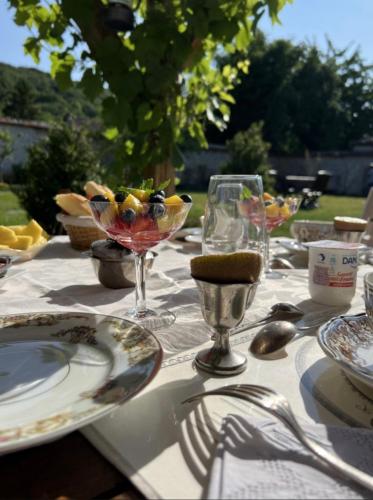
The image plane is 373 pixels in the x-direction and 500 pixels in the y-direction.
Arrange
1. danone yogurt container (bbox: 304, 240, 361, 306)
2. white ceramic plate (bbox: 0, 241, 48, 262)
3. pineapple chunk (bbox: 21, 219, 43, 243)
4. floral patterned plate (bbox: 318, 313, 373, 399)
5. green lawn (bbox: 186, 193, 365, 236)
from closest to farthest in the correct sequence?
1. floral patterned plate (bbox: 318, 313, 373, 399)
2. danone yogurt container (bbox: 304, 240, 361, 306)
3. white ceramic plate (bbox: 0, 241, 48, 262)
4. pineapple chunk (bbox: 21, 219, 43, 243)
5. green lawn (bbox: 186, 193, 365, 236)

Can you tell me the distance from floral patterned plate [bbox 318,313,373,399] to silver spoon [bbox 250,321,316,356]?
51mm

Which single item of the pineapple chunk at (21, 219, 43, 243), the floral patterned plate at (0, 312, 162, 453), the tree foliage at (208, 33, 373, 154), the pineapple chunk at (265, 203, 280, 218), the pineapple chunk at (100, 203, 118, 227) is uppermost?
the tree foliage at (208, 33, 373, 154)

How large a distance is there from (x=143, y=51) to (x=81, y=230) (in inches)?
40.3

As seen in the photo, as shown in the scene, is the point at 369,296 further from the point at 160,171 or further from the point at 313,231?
the point at 160,171

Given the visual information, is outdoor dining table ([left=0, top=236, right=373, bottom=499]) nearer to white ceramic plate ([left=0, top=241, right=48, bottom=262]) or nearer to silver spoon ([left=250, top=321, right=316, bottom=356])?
silver spoon ([left=250, top=321, right=316, bottom=356])

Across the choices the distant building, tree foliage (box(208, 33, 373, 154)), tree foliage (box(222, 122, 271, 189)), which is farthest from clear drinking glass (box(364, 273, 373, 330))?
tree foliage (box(208, 33, 373, 154))

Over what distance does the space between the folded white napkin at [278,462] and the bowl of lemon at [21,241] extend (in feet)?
2.26

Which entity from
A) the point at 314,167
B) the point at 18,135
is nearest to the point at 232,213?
the point at 18,135

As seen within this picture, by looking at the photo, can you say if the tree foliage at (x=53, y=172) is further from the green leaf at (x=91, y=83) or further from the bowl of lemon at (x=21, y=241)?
the bowl of lemon at (x=21, y=241)

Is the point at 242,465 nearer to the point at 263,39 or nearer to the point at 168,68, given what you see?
the point at 168,68

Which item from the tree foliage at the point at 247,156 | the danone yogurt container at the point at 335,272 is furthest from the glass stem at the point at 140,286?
the tree foliage at the point at 247,156

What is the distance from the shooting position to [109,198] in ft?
2.05

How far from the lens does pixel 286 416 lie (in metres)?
0.31

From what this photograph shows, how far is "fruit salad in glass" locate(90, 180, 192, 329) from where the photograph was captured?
0.59 meters
